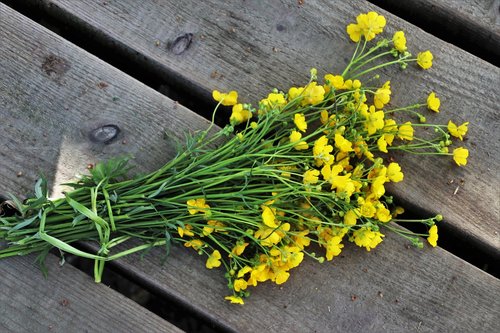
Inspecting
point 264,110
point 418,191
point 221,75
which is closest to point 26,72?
point 221,75

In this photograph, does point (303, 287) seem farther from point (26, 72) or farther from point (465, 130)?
point (26, 72)

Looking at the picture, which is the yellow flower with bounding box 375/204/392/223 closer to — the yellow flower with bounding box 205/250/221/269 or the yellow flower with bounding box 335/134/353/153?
the yellow flower with bounding box 335/134/353/153

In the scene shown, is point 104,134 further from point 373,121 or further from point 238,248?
point 373,121

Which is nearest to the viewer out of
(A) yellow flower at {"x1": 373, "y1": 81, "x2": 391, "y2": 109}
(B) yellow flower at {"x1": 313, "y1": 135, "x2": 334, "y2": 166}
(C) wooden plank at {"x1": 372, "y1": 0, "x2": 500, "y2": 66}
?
(B) yellow flower at {"x1": 313, "y1": 135, "x2": 334, "y2": 166}

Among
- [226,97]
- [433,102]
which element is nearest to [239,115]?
[226,97]

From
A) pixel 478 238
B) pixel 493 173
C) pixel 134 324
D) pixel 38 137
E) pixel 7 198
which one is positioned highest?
pixel 493 173

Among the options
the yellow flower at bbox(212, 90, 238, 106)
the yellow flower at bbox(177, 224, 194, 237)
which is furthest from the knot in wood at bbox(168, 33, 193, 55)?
the yellow flower at bbox(177, 224, 194, 237)
